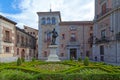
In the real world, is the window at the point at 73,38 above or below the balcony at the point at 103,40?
above

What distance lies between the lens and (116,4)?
28.8m

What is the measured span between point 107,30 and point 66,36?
1748 centimetres

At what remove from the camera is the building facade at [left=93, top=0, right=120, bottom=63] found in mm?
28734

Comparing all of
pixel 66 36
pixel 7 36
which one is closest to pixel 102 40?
pixel 66 36

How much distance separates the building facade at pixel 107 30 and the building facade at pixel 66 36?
32.5 feet

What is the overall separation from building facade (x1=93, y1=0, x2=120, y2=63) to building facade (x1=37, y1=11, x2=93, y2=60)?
32.5ft

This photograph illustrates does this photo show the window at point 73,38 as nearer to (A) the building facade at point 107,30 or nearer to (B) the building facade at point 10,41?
(A) the building facade at point 107,30

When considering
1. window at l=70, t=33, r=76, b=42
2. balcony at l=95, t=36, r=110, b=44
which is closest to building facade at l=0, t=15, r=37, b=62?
window at l=70, t=33, r=76, b=42

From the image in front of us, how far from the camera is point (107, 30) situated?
32312 millimetres

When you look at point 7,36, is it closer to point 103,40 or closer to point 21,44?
point 21,44

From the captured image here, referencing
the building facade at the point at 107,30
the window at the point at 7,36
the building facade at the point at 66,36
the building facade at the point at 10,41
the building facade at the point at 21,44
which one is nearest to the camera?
the building facade at the point at 107,30

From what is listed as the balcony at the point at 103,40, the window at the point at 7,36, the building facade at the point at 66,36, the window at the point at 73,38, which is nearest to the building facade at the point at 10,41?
the window at the point at 7,36

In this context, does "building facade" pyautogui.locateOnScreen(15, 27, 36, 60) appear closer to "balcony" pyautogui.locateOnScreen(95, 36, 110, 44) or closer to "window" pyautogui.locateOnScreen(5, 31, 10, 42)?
"window" pyautogui.locateOnScreen(5, 31, 10, 42)

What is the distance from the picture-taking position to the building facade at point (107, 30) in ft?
94.3
